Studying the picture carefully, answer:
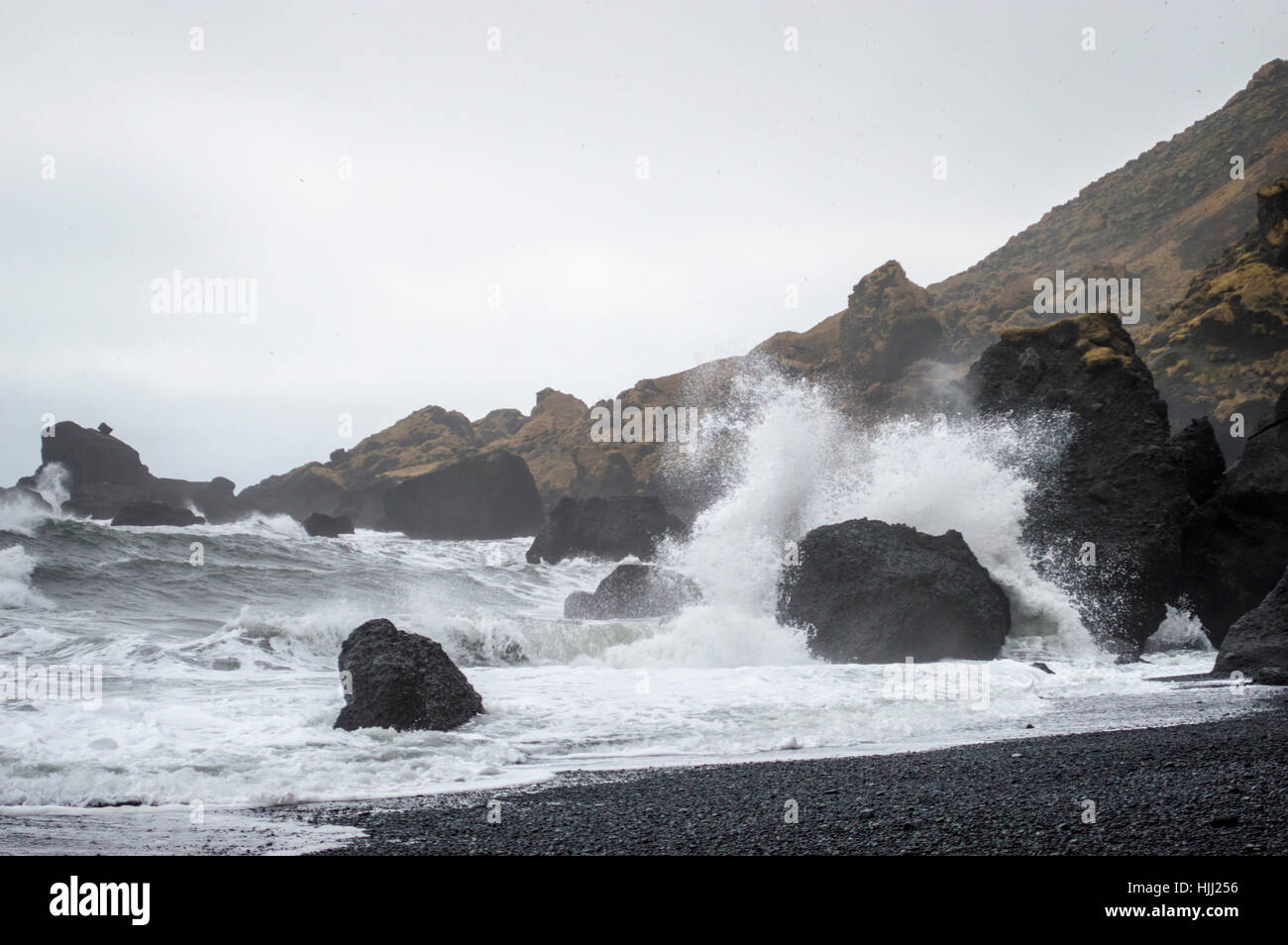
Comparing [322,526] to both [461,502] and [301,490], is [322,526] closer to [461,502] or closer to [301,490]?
[461,502]

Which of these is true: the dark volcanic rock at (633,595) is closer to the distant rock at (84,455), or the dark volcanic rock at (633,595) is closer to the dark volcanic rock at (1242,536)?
the dark volcanic rock at (1242,536)

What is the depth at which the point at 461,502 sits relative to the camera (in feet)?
205

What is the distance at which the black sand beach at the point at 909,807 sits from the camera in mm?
4023

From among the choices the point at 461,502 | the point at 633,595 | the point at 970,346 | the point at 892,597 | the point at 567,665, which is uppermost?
the point at 970,346

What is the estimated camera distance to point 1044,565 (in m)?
15.1

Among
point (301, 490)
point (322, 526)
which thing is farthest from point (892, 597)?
point (301, 490)

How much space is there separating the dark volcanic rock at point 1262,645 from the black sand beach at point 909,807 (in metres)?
3.38

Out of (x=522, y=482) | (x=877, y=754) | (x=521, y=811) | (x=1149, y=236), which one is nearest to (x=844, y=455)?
(x=877, y=754)

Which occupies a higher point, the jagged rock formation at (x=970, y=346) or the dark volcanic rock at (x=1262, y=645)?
the jagged rock formation at (x=970, y=346)

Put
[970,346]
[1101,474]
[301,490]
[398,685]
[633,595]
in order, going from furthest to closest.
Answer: [301,490] < [970,346] < [633,595] < [1101,474] < [398,685]

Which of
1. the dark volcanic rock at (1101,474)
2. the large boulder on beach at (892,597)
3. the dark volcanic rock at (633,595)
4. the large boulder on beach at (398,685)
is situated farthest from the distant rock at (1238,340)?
the large boulder on beach at (398,685)

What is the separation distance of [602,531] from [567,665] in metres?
25.0

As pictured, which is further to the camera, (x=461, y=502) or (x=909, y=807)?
(x=461, y=502)
